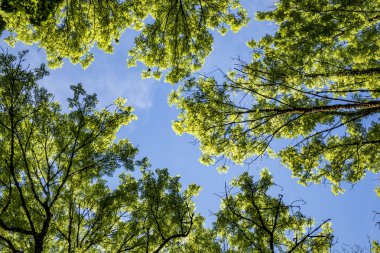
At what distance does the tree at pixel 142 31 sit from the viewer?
10352mm

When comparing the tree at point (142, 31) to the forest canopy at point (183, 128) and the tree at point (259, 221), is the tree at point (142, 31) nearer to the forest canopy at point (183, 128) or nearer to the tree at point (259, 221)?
the forest canopy at point (183, 128)

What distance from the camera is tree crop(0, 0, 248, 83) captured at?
10.4 m

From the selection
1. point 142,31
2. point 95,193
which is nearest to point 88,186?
point 95,193

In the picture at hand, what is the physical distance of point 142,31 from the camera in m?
11.3

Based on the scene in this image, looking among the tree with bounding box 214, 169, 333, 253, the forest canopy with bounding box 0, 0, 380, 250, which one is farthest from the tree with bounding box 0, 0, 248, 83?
the tree with bounding box 214, 169, 333, 253

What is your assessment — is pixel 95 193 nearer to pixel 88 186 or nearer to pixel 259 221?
pixel 88 186

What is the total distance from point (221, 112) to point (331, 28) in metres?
4.44

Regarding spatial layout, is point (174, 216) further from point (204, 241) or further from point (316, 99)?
point (316, 99)

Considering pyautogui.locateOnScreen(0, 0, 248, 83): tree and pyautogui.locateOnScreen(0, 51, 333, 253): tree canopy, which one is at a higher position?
pyautogui.locateOnScreen(0, 0, 248, 83): tree

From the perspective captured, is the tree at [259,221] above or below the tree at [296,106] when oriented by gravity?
below

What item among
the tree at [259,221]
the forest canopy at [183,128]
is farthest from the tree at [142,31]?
the tree at [259,221]

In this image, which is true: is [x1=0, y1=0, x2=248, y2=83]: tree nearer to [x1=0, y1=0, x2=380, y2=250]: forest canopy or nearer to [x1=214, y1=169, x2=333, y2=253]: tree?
[x1=0, y1=0, x2=380, y2=250]: forest canopy

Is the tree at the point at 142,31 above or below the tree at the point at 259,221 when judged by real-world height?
above

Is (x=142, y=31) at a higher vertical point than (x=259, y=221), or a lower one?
higher
